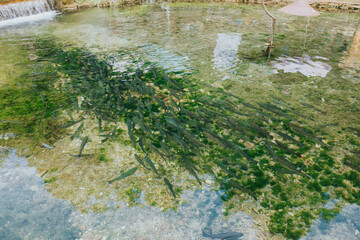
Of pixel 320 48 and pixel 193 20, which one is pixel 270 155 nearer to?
pixel 320 48

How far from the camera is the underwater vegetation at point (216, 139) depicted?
2.32m

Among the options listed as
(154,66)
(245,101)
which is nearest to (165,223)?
(245,101)

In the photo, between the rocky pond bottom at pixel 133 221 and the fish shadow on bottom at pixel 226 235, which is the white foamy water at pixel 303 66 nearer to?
the rocky pond bottom at pixel 133 221

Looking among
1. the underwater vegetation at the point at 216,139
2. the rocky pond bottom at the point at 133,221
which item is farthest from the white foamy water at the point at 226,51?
the rocky pond bottom at the point at 133,221

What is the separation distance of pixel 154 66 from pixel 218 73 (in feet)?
5.07

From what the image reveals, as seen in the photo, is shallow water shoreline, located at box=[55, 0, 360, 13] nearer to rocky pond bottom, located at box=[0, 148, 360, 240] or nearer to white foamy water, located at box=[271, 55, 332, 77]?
white foamy water, located at box=[271, 55, 332, 77]

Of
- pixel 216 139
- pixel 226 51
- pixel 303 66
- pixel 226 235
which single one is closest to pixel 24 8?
pixel 226 51

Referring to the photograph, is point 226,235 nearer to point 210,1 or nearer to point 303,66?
point 303,66

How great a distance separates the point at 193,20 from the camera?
9789 millimetres

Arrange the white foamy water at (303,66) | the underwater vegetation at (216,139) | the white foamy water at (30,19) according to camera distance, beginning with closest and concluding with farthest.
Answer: the underwater vegetation at (216,139) < the white foamy water at (303,66) < the white foamy water at (30,19)

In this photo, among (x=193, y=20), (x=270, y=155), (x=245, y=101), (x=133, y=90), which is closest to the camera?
(x=270, y=155)

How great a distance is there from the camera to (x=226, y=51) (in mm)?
6246

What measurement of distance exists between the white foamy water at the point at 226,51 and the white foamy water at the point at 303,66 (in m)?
1.03

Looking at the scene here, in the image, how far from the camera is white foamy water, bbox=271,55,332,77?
490 centimetres
